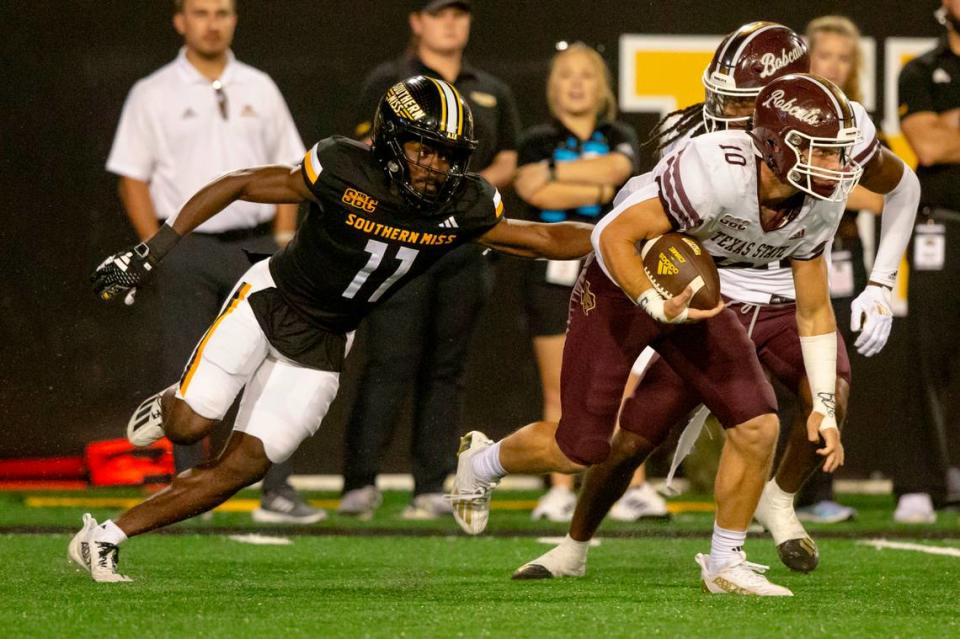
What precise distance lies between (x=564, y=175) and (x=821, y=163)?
2.84 m

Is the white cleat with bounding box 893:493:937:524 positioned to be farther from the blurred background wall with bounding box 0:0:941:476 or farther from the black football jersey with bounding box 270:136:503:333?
the black football jersey with bounding box 270:136:503:333

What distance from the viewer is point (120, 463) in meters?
8.23

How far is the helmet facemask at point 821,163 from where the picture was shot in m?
4.66

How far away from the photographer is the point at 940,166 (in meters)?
7.65

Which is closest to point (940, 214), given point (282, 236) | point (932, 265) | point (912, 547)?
point (932, 265)

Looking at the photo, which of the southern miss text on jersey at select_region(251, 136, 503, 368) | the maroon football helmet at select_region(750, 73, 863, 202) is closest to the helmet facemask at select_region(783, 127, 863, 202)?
the maroon football helmet at select_region(750, 73, 863, 202)

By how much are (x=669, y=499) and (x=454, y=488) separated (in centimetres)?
308

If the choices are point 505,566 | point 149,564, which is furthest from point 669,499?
point 149,564

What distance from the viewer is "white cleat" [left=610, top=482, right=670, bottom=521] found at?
7438mm

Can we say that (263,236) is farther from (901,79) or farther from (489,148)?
(901,79)

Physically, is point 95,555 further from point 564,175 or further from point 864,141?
point 564,175

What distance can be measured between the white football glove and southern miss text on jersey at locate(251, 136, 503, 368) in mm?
1230

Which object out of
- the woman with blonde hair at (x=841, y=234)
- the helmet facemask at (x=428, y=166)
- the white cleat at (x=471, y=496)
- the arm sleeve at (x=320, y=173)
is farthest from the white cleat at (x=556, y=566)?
the woman with blonde hair at (x=841, y=234)

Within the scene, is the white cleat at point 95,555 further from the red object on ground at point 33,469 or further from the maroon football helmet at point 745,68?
the red object on ground at point 33,469
